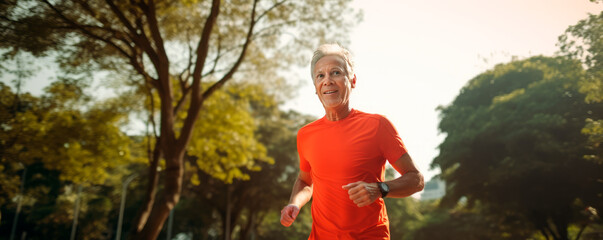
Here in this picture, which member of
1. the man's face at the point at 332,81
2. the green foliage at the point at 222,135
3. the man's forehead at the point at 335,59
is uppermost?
the green foliage at the point at 222,135

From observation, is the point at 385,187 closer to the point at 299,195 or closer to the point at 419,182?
the point at 419,182

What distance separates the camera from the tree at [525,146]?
52.4ft

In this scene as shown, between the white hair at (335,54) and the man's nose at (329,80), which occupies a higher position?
the white hair at (335,54)

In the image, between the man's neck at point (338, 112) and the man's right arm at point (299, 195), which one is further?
the man's neck at point (338, 112)

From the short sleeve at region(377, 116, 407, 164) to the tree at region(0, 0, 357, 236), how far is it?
8015 mm

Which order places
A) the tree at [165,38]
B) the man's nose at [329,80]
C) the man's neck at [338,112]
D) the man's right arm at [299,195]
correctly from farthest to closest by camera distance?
the tree at [165,38] → the man's neck at [338,112] → the man's nose at [329,80] → the man's right arm at [299,195]

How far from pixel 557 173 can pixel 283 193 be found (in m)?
18.1

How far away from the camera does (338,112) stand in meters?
2.65

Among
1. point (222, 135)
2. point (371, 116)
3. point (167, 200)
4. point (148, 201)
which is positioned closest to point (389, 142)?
point (371, 116)

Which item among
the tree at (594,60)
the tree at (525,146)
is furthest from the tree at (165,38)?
the tree at (525,146)

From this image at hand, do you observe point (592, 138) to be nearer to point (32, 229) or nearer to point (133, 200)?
point (133, 200)

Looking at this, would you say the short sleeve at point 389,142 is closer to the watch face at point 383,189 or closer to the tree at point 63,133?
the watch face at point 383,189

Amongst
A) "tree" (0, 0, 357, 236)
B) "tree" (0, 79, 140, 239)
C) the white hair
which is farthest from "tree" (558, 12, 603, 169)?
"tree" (0, 79, 140, 239)

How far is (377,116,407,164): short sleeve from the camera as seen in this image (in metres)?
2.30
